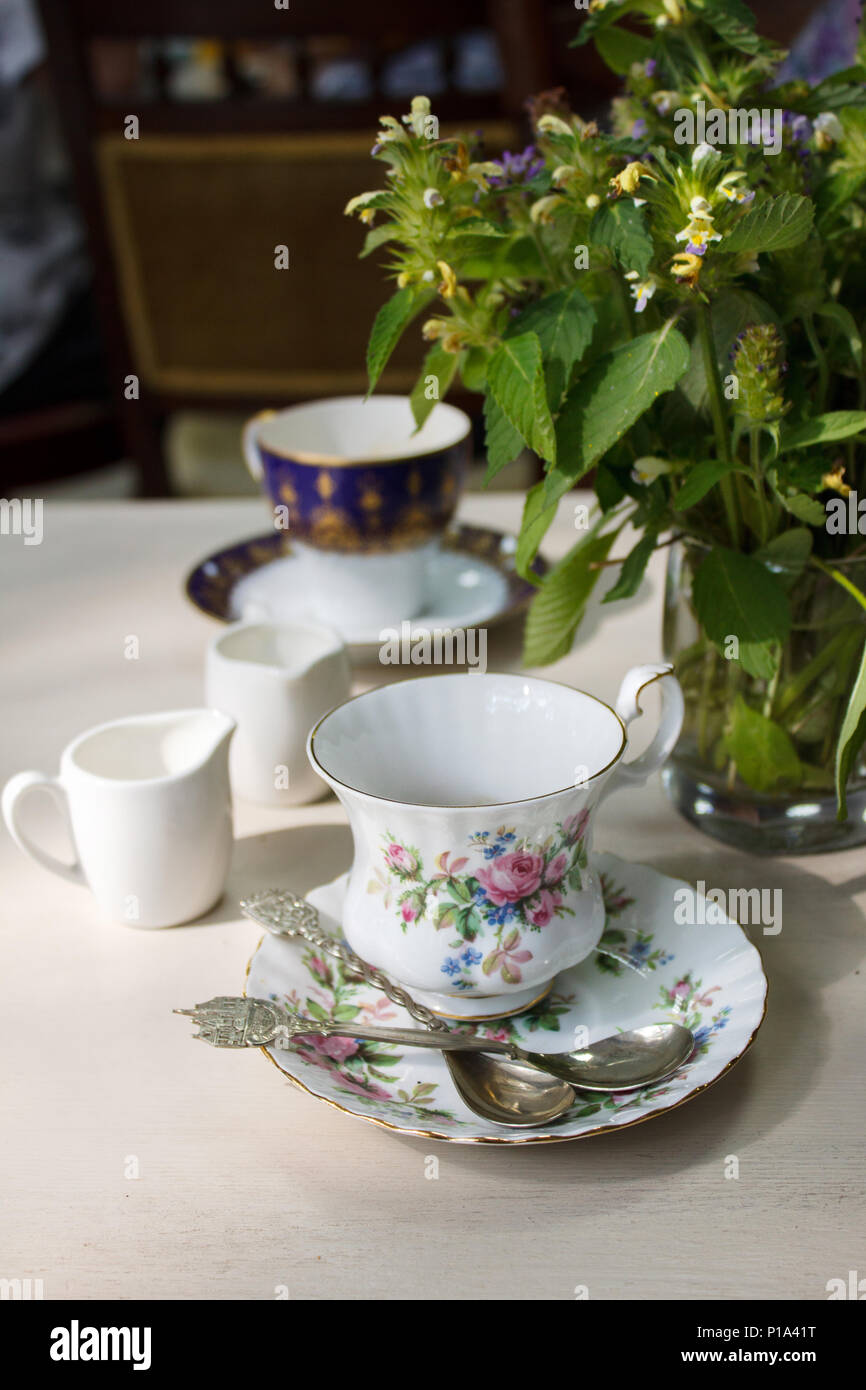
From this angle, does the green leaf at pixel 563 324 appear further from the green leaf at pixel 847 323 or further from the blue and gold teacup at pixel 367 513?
the blue and gold teacup at pixel 367 513

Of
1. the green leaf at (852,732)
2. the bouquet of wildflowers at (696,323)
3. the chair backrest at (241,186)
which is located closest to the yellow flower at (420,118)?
the bouquet of wildflowers at (696,323)

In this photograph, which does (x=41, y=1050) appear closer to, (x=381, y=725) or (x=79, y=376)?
(x=381, y=725)

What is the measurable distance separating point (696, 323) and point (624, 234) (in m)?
0.06

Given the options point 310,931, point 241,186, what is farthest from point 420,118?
point 241,186

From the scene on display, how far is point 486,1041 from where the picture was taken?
397 mm

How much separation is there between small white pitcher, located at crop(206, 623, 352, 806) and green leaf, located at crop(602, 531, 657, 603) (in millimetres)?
141

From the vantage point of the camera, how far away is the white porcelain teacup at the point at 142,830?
1.50ft

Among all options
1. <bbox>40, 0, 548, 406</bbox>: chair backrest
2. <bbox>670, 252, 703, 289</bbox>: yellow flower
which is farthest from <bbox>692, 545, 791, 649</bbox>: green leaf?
<bbox>40, 0, 548, 406</bbox>: chair backrest

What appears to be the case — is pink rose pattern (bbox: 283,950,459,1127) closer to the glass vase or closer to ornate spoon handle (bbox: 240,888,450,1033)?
ornate spoon handle (bbox: 240,888,450,1033)

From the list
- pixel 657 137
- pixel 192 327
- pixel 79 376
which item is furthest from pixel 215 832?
pixel 79 376

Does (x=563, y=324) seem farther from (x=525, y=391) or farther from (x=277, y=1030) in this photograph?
(x=277, y=1030)

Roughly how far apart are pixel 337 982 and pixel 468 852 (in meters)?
0.08

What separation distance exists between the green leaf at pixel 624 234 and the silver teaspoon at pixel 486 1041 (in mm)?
233

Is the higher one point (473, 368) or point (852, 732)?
point (473, 368)
